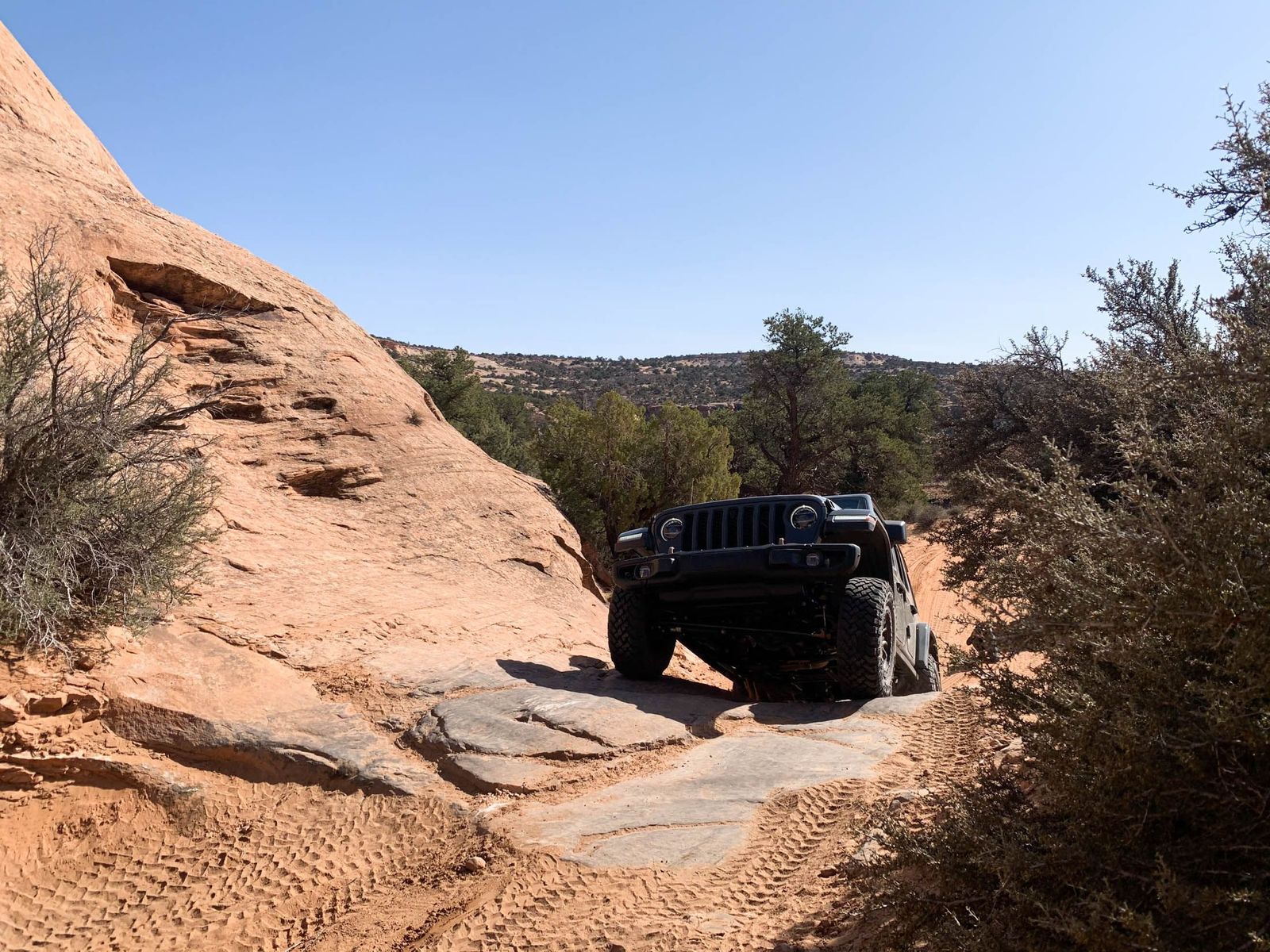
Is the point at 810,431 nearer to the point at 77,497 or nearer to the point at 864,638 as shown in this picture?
the point at 864,638

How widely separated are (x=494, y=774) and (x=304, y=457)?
5.96 metres

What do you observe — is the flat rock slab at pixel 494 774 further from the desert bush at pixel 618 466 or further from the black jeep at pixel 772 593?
the desert bush at pixel 618 466

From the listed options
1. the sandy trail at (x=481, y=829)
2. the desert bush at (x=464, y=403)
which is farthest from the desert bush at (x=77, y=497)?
the desert bush at (x=464, y=403)

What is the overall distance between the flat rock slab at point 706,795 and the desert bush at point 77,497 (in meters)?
3.22

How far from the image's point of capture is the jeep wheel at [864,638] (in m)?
6.12

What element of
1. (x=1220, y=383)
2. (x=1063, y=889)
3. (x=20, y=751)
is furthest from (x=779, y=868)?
(x=20, y=751)

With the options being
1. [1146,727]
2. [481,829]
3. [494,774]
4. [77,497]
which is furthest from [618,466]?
[1146,727]

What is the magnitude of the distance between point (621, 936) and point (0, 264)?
22.4ft

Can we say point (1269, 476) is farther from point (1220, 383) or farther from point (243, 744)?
point (243, 744)

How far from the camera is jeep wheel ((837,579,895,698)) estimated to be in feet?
20.1

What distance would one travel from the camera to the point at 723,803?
450cm

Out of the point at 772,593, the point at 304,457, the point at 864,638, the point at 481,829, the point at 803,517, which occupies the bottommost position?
the point at 481,829

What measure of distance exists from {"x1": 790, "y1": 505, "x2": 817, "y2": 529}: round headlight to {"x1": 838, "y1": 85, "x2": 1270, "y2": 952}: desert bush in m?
3.01

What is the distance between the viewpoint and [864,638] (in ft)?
20.1
